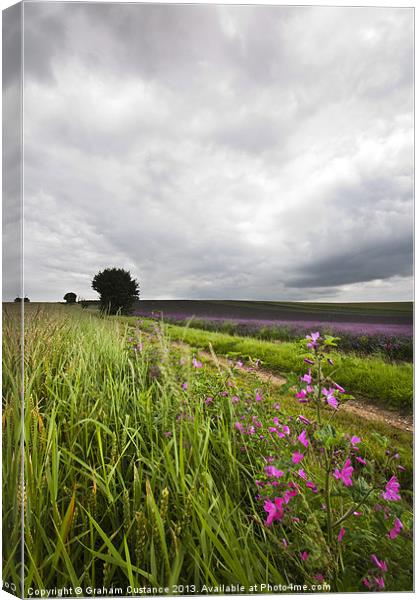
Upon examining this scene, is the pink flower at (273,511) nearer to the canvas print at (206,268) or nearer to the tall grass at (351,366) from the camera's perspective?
the canvas print at (206,268)

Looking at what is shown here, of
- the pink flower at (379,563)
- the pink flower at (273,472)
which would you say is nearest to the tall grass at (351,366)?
the pink flower at (273,472)

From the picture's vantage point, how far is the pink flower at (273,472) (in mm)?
2668

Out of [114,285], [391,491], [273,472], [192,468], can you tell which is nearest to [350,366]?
[391,491]

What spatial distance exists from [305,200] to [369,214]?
1.65ft

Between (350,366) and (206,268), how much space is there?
4.38 feet

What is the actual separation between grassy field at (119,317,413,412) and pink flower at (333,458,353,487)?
55 centimetres

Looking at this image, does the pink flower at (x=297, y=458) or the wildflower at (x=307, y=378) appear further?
the wildflower at (x=307, y=378)

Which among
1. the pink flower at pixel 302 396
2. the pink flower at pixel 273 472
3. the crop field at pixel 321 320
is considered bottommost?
the pink flower at pixel 273 472

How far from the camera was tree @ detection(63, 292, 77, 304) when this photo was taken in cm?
299

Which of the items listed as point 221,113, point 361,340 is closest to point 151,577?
point 361,340

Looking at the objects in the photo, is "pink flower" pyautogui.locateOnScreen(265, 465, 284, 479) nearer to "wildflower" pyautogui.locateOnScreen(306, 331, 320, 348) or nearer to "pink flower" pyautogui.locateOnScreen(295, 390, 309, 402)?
"pink flower" pyautogui.locateOnScreen(295, 390, 309, 402)

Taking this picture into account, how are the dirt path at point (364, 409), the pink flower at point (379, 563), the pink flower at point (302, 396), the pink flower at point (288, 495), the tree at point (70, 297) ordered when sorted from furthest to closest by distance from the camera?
the tree at point (70, 297) → the dirt path at point (364, 409) → the pink flower at point (302, 396) → the pink flower at point (288, 495) → the pink flower at point (379, 563)

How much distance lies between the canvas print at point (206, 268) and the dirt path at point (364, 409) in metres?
0.02

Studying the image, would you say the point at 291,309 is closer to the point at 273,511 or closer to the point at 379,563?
the point at 273,511
